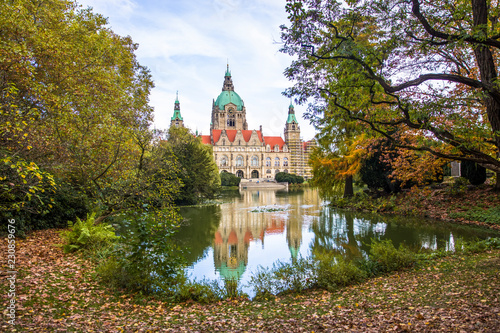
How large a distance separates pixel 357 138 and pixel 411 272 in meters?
13.7

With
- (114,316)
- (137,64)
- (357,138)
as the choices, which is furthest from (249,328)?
(357,138)

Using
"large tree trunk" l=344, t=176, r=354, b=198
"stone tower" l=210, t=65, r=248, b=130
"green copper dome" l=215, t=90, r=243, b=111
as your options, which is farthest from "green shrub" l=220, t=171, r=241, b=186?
"large tree trunk" l=344, t=176, r=354, b=198

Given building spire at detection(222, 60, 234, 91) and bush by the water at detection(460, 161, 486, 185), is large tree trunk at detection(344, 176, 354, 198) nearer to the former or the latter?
bush by the water at detection(460, 161, 486, 185)

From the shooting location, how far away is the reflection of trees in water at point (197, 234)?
10000 millimetres

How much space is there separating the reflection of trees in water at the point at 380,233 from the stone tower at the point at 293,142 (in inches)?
2703

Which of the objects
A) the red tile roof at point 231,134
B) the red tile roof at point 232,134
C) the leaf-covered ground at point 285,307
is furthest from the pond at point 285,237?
the red tile roof at point 231,134

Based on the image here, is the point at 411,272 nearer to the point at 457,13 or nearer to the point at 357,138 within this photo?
the point at 457,13

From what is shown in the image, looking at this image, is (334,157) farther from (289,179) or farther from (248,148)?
(248,148)

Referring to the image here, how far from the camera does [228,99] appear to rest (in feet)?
316

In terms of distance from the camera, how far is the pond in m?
9.07

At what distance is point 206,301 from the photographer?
5562mm

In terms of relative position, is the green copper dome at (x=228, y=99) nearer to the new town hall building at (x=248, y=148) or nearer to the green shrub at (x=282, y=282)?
the new town hall building at (x=248, y=148)

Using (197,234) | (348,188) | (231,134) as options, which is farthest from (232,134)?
(197,234)

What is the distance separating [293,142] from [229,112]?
2056 centimetres
